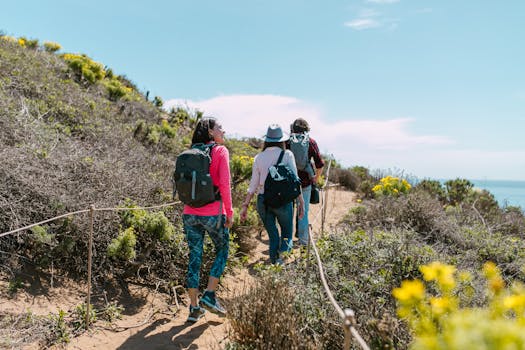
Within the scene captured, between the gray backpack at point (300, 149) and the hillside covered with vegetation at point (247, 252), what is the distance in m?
0.96

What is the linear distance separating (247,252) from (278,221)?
1773mm

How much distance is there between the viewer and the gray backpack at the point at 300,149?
199 inches

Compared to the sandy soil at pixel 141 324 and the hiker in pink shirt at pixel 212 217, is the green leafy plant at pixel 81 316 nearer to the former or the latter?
the sandy soil at pixel 141 324

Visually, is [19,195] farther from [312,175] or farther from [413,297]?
[413,297]

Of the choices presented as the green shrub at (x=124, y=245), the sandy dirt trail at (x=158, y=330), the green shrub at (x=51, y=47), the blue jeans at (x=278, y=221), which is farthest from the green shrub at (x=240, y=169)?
the green shrub at (x=51, y=47)

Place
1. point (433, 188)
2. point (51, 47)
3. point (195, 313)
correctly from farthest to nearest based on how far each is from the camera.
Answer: point (51, 47)
point (433, 188)
point (195, 313)

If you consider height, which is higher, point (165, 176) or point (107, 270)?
point (165, 176)

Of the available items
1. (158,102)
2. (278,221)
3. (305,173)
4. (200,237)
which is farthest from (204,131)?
(158,102)

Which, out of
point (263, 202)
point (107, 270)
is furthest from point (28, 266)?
point (263, 202)

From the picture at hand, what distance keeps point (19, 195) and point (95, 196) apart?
81 centimetres

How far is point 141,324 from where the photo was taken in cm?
387

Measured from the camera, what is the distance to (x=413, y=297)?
3.64 ft

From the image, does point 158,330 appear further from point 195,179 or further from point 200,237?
point 195,179

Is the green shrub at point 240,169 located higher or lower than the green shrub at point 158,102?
lower
